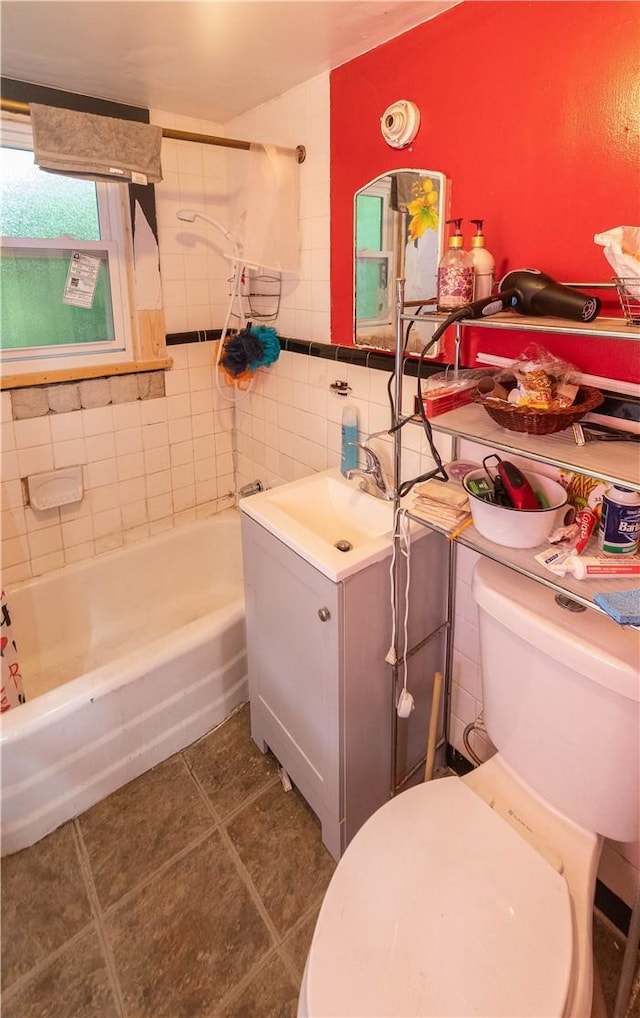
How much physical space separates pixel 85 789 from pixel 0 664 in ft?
1.45

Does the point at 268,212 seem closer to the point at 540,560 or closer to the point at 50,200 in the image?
the point at 50,200

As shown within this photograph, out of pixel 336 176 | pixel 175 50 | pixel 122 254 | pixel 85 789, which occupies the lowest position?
pixel 85 789

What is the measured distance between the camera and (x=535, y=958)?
2.89 ft

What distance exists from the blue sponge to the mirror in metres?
0.80

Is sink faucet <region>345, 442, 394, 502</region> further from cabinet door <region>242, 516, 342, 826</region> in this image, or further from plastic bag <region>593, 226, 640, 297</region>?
plastic bag <region>593, 226, 640, 297</region>

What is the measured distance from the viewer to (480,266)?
1.19 metres

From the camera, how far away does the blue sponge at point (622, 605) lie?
87 cm

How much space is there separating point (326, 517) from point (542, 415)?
0.82 meters

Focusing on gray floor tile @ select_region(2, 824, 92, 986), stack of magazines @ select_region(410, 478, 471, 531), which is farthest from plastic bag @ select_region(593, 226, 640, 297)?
gray floor tile @ select_region(2, 824, 92, 986)

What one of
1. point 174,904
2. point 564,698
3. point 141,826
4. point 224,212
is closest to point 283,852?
point 174,904

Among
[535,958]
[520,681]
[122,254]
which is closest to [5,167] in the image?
[122,254]

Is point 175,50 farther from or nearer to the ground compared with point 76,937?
farther from the ground

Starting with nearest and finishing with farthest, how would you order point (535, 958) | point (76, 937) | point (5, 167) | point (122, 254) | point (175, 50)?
1. point (535, 958)
2. point (76, 937)
3. point (175, 50)
4. point (5, 167)
5. point (122, 254)

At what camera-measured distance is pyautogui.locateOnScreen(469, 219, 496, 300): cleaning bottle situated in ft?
3.89
